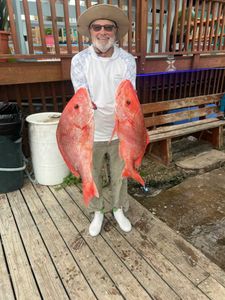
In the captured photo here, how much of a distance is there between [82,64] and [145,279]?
1.94 meters

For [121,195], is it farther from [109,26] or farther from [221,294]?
[109,26]

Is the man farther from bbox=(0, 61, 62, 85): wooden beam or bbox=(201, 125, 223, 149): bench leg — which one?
bbox=(201, 125, 223, 149): bench leg

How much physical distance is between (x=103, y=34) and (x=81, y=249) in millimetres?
2028

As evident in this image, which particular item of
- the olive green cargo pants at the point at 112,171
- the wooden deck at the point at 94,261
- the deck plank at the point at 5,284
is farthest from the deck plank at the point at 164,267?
the deck plank at the point at 5,284

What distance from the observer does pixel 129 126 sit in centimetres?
174

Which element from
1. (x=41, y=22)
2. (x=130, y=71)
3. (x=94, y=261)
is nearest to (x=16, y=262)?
(x=94, y=261)

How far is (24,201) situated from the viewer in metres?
3.16

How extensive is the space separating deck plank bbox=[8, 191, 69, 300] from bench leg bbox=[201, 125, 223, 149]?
438 cm

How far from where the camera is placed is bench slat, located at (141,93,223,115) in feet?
14.8

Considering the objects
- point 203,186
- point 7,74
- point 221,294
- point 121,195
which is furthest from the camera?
point 203,186

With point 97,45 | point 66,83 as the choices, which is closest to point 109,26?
point 97,45

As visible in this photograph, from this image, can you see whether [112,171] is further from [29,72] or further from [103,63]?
[29,72]

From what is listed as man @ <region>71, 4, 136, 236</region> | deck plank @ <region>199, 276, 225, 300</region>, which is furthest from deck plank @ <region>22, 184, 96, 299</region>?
man @ <region>71, 4, 136, 236</region>

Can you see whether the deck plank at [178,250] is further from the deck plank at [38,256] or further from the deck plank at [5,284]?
the deck plank at [5,284]
